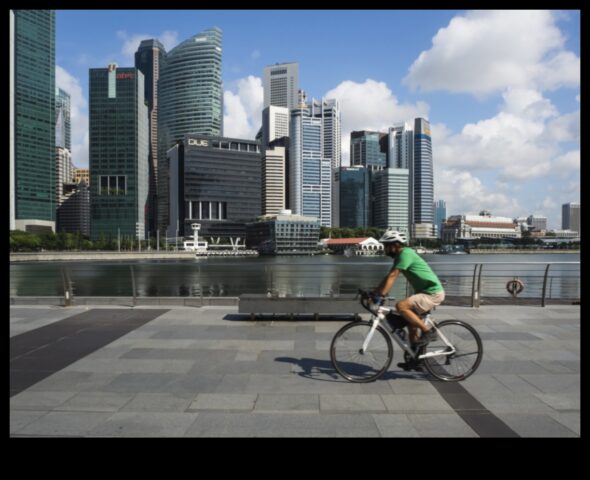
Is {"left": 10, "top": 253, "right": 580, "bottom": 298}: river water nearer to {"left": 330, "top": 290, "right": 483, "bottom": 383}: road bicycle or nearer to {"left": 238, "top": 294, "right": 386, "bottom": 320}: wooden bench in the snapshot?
{"left": 238, "top": 294, "right": 386, "bottom": 320}: wooden bench

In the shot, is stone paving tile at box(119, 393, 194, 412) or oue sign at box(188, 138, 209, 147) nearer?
stone paving tile at box(119, 393, 194, 412)

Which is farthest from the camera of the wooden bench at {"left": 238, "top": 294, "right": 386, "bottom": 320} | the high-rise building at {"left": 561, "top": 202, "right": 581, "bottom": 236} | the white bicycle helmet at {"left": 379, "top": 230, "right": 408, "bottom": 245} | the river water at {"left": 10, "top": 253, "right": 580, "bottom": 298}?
the river water at {"left": 10, "top": 253, "right": 580, "bottom": 298}

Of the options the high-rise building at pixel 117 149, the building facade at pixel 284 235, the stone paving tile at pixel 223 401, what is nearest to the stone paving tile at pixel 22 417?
the stone paving tile at pixel 223 401

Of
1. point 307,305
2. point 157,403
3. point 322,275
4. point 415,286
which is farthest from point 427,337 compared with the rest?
point 322,275

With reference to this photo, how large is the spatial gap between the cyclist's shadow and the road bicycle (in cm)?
18

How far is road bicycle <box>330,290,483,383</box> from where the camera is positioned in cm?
552

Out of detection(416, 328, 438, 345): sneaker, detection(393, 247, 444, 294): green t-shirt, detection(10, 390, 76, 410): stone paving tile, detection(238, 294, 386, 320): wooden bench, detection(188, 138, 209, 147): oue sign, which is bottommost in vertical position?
detection(10, 390, 76, 410): stone paving tile

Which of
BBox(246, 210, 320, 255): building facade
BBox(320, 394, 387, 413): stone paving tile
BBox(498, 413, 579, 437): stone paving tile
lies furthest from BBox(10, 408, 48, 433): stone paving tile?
BBox(246, 210, 320, 255): building facade

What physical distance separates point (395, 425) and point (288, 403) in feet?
3.85

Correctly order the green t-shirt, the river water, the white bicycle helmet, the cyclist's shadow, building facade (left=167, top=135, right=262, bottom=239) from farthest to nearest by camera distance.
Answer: building facade (left=167, top=135, right=262, bottom=239)
the river water
the cyclist's shadow
the white bicycle helmet
the green t-shirt
